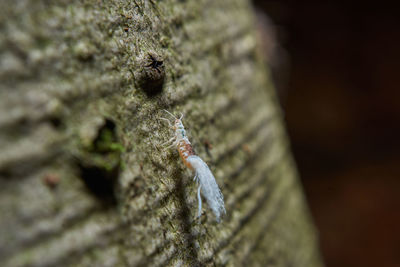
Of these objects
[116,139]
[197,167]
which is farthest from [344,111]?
[116,139]

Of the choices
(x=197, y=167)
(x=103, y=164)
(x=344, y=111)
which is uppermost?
(x=103, y=164)

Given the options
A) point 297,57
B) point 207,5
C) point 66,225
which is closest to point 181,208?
point 66,225

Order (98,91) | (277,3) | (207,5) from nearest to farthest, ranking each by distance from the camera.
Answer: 1. (98,91)
2. (207,5)
3. (277,3)

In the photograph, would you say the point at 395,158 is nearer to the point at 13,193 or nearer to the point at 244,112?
the point at 244,112

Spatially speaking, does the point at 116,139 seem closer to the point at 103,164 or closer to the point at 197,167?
the point at 103,164

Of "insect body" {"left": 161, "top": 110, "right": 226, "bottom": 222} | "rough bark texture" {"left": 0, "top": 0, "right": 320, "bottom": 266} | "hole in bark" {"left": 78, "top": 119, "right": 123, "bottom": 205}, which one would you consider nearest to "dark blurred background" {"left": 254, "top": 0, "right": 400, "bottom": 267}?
"rough bark texture" {"left": 0, "top": 0, "right": 320, "bottom": 266}
